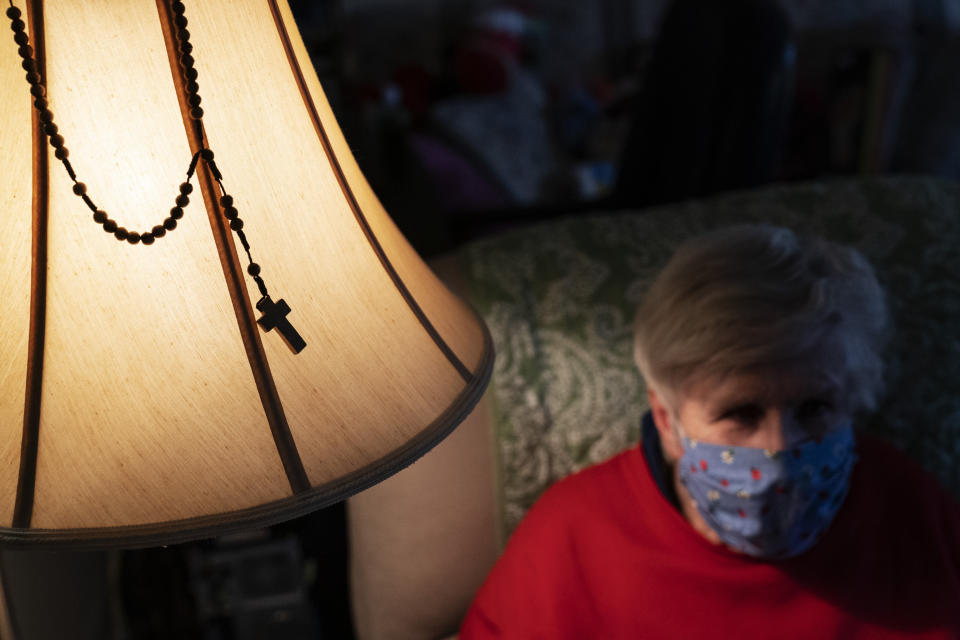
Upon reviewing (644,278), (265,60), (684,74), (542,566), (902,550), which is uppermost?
(265,60)

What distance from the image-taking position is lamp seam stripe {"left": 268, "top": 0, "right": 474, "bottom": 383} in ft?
1.61

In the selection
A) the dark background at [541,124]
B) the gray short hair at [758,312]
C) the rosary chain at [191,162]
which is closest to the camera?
the rosary chain at [191,162]

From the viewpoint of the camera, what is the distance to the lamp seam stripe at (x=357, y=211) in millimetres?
492

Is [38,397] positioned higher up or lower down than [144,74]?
lower down

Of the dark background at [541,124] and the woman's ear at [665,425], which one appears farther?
the dark background at [541,124]

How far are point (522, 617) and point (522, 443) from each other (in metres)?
0.23

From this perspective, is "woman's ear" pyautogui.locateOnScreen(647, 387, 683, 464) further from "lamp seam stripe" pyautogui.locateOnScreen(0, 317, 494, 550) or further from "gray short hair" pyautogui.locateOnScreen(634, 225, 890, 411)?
"lamp seam stripe" pyautogui.locateOnScreen(0, 317, 494, 550)

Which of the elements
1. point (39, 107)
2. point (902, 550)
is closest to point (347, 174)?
point (39, 107)

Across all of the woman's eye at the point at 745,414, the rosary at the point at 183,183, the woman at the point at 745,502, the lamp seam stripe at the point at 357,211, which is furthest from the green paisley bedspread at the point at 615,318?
the rosary at the point at 183,183

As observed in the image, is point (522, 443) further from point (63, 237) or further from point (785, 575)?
point (63, 237)

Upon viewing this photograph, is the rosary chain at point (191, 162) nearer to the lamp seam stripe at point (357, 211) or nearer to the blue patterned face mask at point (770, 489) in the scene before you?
the lamp seam stripe at point (357, 211)

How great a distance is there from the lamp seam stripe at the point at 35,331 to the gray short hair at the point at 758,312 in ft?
2.28

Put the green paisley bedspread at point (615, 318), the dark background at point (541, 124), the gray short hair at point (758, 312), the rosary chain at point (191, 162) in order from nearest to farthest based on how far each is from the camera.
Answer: the rosary chain at point (191, 162) < the gray short hair at point (758, 312) < the green paisley bedspread at point (615, 318) < the dark background at point (541, 124)

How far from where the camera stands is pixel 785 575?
978 mm
